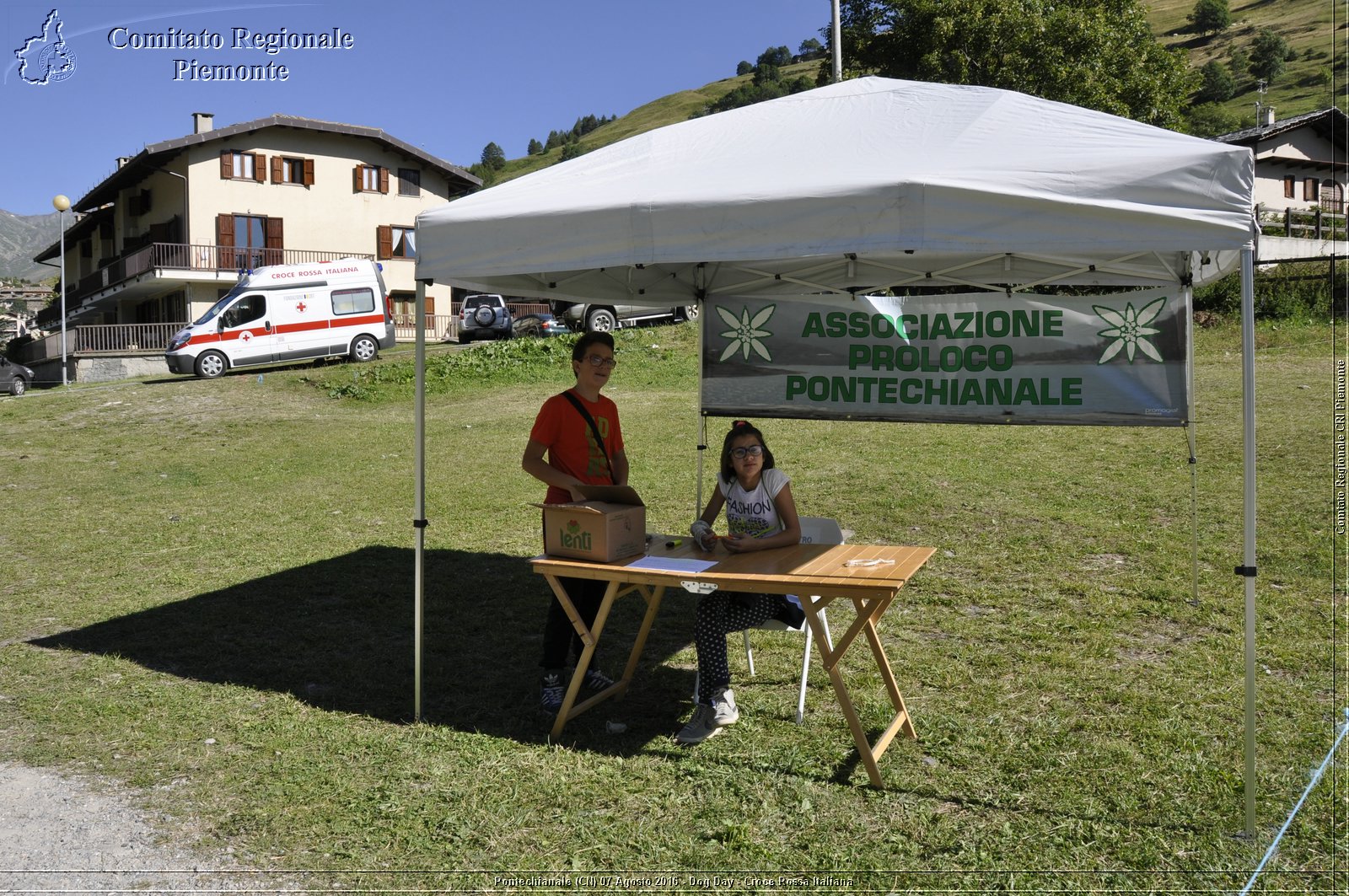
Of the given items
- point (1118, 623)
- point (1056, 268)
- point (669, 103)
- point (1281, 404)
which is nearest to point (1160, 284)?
point (1056, 268)

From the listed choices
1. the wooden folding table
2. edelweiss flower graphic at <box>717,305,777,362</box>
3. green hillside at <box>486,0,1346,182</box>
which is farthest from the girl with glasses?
green hillside at <box>486,0,1346,182</box>

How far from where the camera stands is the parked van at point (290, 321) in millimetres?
23031

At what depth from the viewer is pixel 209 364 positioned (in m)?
23.0

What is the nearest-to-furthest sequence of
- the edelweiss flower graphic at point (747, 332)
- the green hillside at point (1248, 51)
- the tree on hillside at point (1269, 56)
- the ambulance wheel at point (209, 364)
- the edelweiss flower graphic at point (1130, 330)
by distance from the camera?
the edelweiss flower graphic at point (1130, 330) → the edelweiss flower graphic at point (747, 332) → the ambulance wheel at point (209, 364) → the green hillside at point (1248, 51) → the tree on hillside at point (1269, 56)

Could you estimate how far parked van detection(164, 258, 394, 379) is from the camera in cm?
2303

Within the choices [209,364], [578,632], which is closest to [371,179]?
[209,364]

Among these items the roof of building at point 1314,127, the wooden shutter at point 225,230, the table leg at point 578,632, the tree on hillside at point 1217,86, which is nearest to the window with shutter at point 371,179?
the wooden shutter at point 225,230

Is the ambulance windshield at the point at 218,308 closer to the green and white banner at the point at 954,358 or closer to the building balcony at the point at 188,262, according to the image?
the building balcony at the point at 188,262

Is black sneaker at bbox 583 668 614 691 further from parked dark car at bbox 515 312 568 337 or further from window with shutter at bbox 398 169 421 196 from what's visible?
window with shutter at bbox 398 169 421 196

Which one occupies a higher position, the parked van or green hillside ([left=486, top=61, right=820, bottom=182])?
green hillside ([left=486, top=61, right=820, bottom=182])

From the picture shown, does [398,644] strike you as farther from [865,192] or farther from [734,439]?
[865,192]

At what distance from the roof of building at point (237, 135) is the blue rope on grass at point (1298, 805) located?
3204cm

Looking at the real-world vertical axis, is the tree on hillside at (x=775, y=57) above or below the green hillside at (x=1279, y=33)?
above

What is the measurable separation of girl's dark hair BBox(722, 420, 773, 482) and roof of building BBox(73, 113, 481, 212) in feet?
99.9
